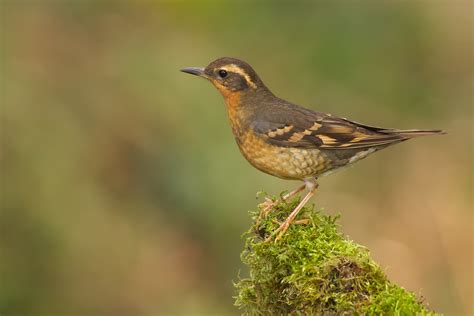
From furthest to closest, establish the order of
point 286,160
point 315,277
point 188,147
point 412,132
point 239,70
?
1. point 188,147
2. point 239,70
3. point 286,160
4. point 412,132
5. point 315,277

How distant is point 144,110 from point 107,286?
3.27 meters

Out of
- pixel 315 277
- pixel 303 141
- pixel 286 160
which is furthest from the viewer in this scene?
pixel 303 141

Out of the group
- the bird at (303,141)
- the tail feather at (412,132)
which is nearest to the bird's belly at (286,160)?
the bird at (303,141)

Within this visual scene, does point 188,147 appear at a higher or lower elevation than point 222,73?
lower

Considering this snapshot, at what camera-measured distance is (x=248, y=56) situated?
15.4 m

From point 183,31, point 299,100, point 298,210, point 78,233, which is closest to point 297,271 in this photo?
point 298,210

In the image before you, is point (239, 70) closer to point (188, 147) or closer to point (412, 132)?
point (412, 132)

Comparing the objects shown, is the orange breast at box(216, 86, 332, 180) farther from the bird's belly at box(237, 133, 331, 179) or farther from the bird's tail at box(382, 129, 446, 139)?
the bird's tail at box(382, 129, 446, 139)

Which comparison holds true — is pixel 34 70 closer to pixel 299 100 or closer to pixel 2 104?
pixel 2 104

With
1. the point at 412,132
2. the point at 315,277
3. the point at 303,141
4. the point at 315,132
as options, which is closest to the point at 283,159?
the point at 303,141

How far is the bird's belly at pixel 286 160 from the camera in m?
7.42

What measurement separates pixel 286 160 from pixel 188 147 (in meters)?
5.68

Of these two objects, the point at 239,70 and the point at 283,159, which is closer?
the point at 283,159

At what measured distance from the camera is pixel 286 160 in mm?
7449
